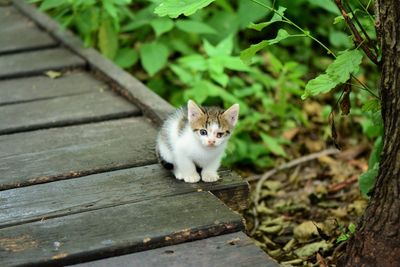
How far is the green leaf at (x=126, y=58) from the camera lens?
504 centimetres

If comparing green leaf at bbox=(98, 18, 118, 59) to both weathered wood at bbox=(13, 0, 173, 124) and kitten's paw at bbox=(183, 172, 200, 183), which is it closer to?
weathered wood at bbox=(13, 0, 173, 124)

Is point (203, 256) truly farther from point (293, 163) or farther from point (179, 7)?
point (293, 163)

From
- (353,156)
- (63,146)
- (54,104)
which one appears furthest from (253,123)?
(63,146)

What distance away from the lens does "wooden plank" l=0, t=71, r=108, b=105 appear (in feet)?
13.3

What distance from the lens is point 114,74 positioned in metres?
4.27

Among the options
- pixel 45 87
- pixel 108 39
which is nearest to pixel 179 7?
pixel 45 87

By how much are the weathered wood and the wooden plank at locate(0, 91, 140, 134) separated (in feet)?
0.23

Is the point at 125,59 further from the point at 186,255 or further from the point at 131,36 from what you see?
the point at 186,255

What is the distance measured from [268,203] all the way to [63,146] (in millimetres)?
1394

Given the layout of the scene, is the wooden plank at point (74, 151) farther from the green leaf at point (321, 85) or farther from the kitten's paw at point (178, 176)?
the green leaf at point (321, 85)

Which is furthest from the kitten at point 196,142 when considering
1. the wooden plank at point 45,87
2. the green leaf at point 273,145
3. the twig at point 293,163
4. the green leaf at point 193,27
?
the green leaf at point 193,27

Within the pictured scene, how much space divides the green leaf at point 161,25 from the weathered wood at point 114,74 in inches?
16.1

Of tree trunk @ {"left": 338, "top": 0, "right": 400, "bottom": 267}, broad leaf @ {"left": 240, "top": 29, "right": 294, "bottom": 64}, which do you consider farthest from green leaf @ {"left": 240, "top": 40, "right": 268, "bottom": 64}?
tree trunk @ {"left": 338, "top": 0, "right": 400, "bottom": 267}

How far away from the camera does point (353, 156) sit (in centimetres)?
484
